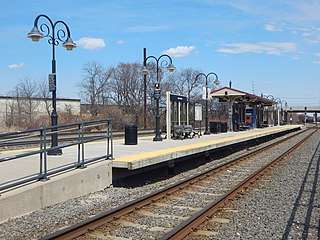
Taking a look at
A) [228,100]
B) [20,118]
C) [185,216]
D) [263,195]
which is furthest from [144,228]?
[20,118]

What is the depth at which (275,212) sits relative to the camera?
24.8 ft

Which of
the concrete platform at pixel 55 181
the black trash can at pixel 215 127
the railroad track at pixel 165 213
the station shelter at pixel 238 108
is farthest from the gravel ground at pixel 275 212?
the station shelter at pixel 238 108

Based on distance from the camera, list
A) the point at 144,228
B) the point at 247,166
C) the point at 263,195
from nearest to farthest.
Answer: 1. the point at 144,228
2. the point at 263,195
3. the point at 247,166

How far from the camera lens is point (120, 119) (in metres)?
50.3

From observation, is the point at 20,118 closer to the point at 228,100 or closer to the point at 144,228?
the point at 228,100

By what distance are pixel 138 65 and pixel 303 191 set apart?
58298 millimetres

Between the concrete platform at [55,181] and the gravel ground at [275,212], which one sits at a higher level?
the concrete platform at [55,181]

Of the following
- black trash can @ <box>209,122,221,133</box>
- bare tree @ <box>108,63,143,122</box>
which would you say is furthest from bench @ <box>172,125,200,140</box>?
bare tree @ <box>108,63,143,122</box>

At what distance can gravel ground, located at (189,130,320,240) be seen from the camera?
20.3 feet

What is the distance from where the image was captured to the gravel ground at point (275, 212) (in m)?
6.20

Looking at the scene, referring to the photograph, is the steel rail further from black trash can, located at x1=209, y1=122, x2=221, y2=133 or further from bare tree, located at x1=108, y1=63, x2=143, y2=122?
bare tree, located at x1=108, y1=63, x2=143, y2=122

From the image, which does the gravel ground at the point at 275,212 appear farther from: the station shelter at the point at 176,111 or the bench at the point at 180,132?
the station shelter at the point at 176,111

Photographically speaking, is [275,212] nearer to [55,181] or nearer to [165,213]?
[165,213]

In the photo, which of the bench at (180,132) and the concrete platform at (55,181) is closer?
the concrete platform at (55,181)
